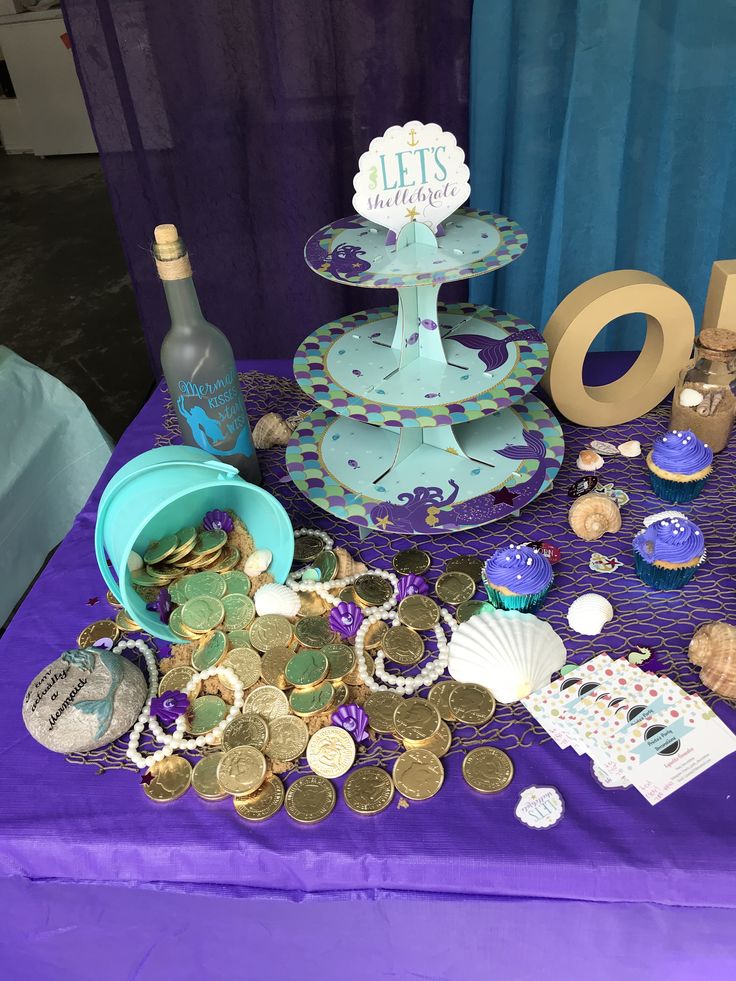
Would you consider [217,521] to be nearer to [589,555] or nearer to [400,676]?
[400,676]

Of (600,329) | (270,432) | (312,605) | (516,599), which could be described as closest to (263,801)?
(312,605)

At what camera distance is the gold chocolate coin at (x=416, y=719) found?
0.75m

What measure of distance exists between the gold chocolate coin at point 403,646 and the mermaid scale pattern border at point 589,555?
97mm

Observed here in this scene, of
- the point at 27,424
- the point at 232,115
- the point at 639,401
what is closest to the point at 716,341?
the point at 639,401

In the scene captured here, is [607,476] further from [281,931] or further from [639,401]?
[281,931]

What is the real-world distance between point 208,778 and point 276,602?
216mm

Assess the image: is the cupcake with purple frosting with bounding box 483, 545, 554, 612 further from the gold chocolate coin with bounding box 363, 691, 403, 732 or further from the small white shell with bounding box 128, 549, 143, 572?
the small white shell with bounding box 128, 549, 143, 572

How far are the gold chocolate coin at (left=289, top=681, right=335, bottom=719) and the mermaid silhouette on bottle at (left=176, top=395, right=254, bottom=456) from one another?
1.18ft

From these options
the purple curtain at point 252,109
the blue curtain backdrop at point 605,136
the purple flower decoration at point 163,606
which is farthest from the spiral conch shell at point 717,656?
the purple curtain at point 252,109

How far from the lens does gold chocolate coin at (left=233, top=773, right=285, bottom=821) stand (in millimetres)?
709

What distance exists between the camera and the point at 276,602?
2.89ft

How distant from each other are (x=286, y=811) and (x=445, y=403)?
0.50m

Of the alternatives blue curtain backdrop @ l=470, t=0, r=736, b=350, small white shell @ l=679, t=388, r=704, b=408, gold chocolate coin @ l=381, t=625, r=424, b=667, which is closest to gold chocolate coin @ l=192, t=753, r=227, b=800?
gold chocolate coin @ l=381, t=625, r=424, b=667

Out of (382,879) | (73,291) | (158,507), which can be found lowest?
(73,291)
